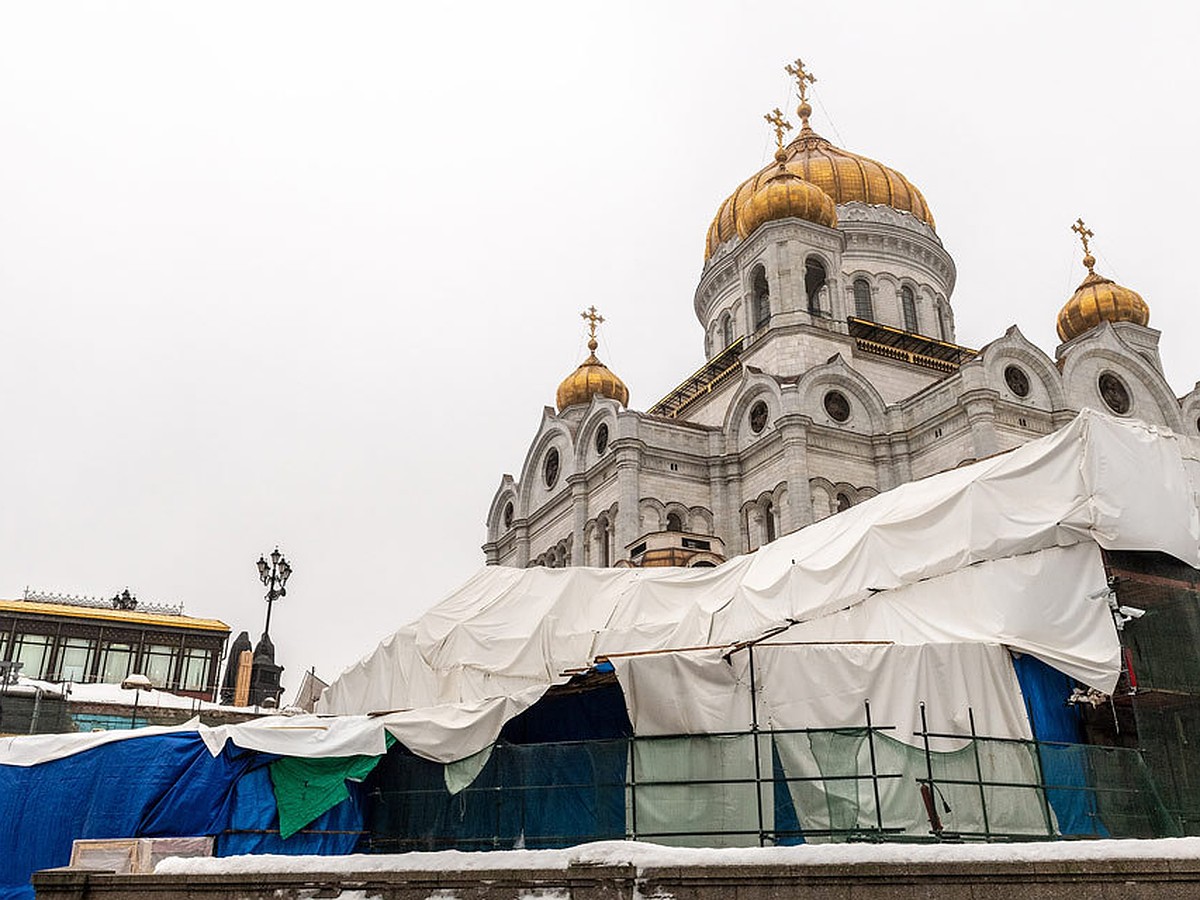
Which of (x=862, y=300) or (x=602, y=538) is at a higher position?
(x=862, y=300)

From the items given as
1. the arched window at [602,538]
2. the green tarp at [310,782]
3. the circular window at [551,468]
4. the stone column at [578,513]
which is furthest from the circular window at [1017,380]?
the green tarp at [310,782]

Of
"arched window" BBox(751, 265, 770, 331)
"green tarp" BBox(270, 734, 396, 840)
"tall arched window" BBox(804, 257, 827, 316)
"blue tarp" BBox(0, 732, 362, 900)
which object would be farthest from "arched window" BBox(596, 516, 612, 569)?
"blue tarp" BBox(0, 732, 362, 900)

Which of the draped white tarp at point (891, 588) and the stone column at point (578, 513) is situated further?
the stone column at point (578, 513)

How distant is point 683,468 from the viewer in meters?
32.3

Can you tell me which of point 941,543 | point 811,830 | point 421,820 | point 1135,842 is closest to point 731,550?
point 941,543

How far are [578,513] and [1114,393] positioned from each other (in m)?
17.5

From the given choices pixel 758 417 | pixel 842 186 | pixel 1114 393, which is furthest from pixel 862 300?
pixel 758 417

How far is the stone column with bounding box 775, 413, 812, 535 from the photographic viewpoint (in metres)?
29.0

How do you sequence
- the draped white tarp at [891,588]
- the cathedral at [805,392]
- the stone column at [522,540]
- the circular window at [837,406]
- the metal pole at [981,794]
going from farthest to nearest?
1. the stone column at [522,540]
2. the circular window at [837,406]
3. the cathedral at [805,392]
4. the draped white tarp at [891,588]
5. the metal pole at [981,794]

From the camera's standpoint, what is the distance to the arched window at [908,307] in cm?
4031

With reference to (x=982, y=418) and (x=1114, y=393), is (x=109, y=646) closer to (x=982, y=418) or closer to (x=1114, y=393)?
(x=982, y=418)

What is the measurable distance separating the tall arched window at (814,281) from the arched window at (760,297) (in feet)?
4.61

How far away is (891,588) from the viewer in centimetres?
1532

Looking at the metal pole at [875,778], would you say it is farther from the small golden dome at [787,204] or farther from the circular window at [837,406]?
the small golden dome at [787,204]
